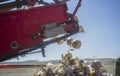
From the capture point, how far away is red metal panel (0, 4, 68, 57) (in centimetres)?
519

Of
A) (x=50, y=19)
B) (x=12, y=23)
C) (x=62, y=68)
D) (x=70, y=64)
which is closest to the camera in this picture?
(x=12, y=23)

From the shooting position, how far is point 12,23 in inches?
206

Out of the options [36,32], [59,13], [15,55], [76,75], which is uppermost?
[59,13]

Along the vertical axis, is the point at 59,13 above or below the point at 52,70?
above

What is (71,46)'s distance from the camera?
284 inches

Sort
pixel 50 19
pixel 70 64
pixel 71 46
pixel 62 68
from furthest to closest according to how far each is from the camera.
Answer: pixel 70 64 < pixel 62 68 < pixel 71 46 < pixel 50 19

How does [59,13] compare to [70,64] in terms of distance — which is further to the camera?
[70,64]

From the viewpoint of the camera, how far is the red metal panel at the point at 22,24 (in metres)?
5.19

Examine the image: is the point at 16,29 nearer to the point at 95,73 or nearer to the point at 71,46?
the point at 71,46

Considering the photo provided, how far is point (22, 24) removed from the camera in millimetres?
5289

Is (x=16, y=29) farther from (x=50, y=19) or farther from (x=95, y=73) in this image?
(x=95, y=73)

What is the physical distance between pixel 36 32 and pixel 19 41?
411 mm

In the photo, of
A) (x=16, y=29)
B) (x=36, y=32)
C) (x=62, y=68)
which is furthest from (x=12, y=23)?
(x=62, y=68)

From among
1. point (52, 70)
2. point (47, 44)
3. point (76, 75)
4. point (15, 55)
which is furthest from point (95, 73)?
point (15, 55)
